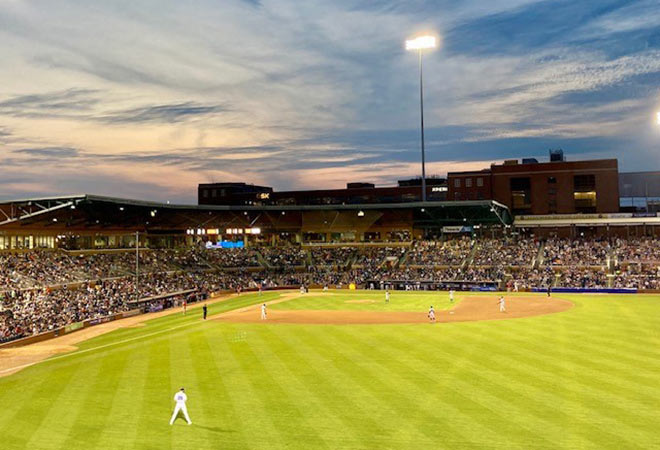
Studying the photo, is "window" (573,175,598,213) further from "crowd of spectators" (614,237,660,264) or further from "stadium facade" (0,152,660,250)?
"crowd of spectators" (614,237,660,264)

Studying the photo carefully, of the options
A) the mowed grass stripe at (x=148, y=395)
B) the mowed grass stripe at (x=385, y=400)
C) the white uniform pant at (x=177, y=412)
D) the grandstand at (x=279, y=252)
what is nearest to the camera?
the mowed grass stripe at (x=385, y=400)

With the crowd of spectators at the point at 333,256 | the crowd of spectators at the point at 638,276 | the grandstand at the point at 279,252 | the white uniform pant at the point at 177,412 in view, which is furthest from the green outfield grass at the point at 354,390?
the crowd of spectators at the point at 333,256

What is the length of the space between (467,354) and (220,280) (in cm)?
5028

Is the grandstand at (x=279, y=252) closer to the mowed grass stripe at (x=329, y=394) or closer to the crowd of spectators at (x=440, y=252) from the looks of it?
the crowd of spectators at (x=440, y=252)

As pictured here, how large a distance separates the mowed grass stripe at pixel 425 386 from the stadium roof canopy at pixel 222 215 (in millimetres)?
32412

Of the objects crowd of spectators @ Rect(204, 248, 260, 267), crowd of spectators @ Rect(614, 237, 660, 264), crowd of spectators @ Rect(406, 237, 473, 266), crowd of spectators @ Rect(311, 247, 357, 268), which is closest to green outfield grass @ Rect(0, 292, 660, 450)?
crowd of spectators @ Rect(614, 237, 660, 264)

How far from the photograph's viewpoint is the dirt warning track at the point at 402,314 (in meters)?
41.6

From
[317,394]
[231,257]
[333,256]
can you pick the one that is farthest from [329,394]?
[231,257]

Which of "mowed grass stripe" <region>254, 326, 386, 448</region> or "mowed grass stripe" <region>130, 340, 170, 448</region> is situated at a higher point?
"mowed grass stripe" <region>254, 326, 386, 448</region>

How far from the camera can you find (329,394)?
21516mm

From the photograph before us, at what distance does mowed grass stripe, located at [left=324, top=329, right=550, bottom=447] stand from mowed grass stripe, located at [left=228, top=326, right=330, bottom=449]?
440 centimetres

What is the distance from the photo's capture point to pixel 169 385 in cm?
2373

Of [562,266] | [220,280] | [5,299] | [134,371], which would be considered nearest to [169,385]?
[134,371]

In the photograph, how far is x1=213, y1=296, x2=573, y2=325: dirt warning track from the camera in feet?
136
